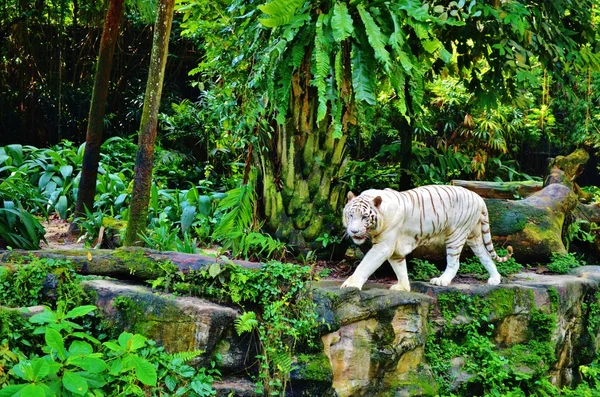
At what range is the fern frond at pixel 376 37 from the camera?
16.6ft

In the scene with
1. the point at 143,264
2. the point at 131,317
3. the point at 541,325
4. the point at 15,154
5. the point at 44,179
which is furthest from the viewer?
the point at 15,154

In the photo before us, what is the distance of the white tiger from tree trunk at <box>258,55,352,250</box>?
3.05 ft

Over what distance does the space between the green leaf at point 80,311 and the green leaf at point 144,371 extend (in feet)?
1.40

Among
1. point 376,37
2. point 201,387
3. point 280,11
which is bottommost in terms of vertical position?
point 201,387

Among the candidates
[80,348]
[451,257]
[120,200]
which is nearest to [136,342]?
[80,348]

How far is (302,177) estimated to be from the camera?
6.18 meters

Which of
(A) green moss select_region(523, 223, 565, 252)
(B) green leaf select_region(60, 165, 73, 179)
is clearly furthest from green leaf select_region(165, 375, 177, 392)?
(B) green leaf select_region(60, 165, 73, 179)

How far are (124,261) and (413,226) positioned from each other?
88.2 inches

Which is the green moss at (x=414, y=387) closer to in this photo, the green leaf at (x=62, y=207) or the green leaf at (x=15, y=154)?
the green leaf at (x=62, y=207)

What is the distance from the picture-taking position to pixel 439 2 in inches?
251

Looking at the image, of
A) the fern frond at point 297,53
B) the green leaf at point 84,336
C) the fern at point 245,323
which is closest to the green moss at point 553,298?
the fern at point 245,323

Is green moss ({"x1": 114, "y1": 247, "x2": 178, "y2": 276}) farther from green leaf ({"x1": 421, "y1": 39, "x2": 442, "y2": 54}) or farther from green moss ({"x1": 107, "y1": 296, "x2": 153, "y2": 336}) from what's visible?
green leaf ({"x1": 421, "y1": 39, "x2": 442, "y2": 54})

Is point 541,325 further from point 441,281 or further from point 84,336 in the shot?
point 84,336

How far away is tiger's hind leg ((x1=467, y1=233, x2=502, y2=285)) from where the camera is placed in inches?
228
